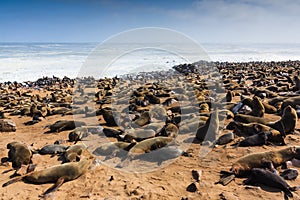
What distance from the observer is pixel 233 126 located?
6367mm

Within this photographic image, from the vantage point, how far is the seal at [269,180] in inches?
148

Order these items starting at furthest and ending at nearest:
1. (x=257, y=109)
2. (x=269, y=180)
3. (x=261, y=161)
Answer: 1. (x=257, y=109)
2. (x=261, y=161)
3. (x=269, y=180)

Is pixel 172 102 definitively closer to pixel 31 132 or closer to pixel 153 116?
pixel 153 116

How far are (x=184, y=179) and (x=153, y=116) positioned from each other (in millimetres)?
3402

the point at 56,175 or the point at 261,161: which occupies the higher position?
the point at 261,161

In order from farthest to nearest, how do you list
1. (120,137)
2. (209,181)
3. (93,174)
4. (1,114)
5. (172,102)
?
(172,102) → (1,114) → (120,137) → (93,174) → (209,181)

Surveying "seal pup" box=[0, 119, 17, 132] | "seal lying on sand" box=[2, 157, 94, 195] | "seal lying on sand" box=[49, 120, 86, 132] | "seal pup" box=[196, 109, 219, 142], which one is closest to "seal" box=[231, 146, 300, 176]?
"seal pup" box=[196, 109, 219, 142]

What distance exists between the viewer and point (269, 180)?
154 inches

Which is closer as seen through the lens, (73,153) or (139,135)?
(73,153)

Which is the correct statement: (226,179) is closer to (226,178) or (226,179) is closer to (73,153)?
(226,178)

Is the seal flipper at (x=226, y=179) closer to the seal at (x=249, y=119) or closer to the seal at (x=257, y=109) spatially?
the seal at (x=249, y=119)

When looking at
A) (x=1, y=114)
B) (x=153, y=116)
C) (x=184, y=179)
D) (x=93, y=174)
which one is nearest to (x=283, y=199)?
(x=184, y=179)

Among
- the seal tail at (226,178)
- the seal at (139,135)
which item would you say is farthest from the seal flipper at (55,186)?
the seal tail at (226,178)

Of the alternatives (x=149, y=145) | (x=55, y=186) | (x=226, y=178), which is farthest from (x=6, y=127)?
(x=226, y=178)
